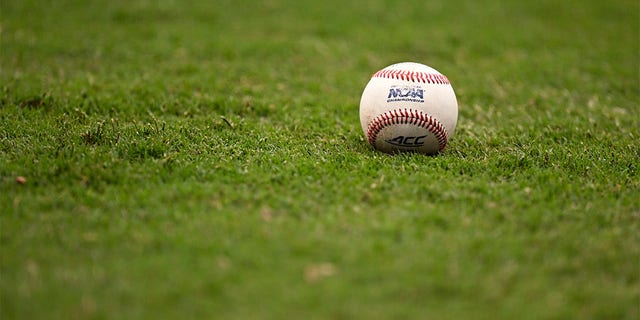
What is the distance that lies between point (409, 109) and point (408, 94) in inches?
5.1

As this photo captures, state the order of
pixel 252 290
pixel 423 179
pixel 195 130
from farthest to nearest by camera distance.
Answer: pixel 195 130
pixel 423 179
pixel 252 290

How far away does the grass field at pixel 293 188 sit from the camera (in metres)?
3.58

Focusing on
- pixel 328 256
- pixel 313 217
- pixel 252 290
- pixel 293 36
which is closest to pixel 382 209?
pixel 313 217

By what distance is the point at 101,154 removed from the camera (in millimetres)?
5430

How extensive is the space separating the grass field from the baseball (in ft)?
0.61

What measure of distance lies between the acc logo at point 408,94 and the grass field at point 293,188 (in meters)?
0.53

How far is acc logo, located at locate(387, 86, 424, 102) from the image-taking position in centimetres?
555

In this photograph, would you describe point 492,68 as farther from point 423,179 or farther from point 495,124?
point 423,179

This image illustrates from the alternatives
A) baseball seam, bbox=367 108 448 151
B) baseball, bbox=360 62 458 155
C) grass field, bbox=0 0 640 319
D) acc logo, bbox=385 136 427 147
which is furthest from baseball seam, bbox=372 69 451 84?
grass field, bbox=0 0 640 319

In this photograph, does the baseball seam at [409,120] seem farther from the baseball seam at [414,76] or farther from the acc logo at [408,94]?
the baseball seam at [414,76]

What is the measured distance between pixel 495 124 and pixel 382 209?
3090mm

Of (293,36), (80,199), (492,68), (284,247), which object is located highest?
(492,68)

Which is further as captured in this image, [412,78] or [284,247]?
[412,78]

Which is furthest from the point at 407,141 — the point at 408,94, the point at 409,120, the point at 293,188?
the point at 293,188
